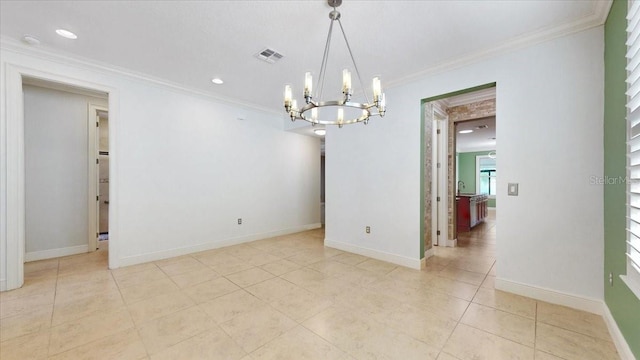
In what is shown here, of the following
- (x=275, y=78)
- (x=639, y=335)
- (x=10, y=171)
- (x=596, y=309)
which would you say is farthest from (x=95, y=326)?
(x=596, y=309)

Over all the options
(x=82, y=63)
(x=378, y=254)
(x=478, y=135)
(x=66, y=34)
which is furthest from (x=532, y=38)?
(x=478, y=135)

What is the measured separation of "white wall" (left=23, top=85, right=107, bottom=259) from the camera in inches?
153

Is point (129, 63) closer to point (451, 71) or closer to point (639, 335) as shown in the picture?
point (451, 71)

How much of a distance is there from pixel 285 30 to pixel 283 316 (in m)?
2.84

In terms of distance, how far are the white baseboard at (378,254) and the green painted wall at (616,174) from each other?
5.98ft

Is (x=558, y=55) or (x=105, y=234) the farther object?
(x=105, y=234)

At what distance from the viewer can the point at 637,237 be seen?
1.51 m

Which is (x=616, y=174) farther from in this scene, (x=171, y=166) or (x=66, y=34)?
(x=66, y=34)

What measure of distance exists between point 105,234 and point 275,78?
546 centimetres

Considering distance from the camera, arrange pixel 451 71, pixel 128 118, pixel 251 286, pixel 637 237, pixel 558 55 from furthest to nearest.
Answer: pixel 128 118
pixel 451 71
pixel 251 286
pixel 558 55
pixel 637 237

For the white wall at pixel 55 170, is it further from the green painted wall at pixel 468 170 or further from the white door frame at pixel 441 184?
the green painted wall at pixel 468 170

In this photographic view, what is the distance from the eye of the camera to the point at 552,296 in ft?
8.25

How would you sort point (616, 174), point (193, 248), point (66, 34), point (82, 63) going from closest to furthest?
point (616, 174)
point (66, 34)
point (82, 63)
point (193, 248)

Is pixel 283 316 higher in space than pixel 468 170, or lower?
lower
